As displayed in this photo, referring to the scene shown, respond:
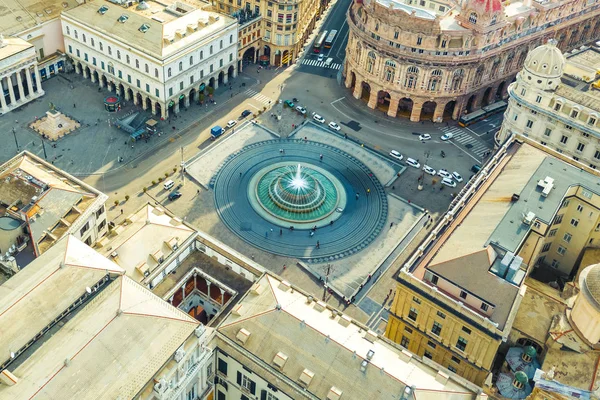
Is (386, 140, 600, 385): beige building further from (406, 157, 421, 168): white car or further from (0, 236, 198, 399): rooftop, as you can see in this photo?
(0, 236, 198, 399): rooftop

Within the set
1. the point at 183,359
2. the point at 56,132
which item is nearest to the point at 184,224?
the point at 183,359

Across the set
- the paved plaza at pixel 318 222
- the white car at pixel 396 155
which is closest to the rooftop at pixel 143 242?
the paved plaza at pixel 318 222

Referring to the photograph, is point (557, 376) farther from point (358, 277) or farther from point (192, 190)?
point (192, 190)

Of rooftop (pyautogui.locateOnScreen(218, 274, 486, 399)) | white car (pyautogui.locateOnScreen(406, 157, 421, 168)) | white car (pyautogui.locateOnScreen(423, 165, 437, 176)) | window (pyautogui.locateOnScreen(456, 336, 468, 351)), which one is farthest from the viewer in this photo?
white car (pyautogui.locateOnScreen(406, 157, 421, 168))

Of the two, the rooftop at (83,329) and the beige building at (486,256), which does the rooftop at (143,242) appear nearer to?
the rooftop at (83,329)

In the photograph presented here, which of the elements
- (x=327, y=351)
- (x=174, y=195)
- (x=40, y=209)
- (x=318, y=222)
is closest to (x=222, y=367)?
(x=327, y=351)

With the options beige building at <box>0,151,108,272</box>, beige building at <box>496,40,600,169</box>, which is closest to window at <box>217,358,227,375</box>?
beige building at <box>0,151,108,272</box>
